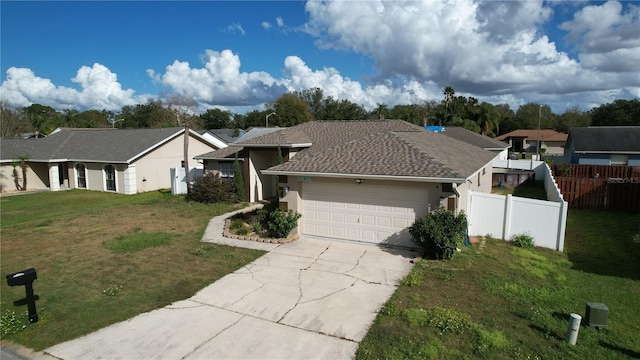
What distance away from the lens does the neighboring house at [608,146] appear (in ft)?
105

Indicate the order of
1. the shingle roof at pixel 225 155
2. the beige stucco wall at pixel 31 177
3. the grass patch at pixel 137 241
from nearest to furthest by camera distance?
the grass patch at pixel 137 241 < the shingle roof at pixel 225 155 < the beige stucco wall at pixel 31 177

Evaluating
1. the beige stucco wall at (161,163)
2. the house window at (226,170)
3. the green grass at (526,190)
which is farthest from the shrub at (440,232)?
the beige stucco wall at (161,163)

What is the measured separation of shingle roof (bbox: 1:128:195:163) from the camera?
26.7m

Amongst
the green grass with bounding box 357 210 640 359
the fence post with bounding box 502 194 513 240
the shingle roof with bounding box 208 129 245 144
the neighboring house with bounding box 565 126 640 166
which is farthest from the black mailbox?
the neighboring house with bounding box 565 126 640 166

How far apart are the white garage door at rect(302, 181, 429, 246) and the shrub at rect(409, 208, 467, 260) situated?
0.79m

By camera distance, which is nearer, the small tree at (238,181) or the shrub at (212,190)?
the shrub at (212,190)

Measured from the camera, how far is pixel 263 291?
8789 mm

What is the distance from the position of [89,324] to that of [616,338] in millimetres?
9607

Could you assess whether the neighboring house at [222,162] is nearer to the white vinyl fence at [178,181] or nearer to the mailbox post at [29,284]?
the white vinyl fence at [178,181]

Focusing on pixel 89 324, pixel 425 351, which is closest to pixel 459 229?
pixel 425 351

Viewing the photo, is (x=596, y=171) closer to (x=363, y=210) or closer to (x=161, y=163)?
(x=363, y=210)

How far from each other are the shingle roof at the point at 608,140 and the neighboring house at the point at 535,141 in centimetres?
2900

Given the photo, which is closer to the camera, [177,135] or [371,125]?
[371,125]

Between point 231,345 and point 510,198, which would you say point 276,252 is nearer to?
point 231,345
